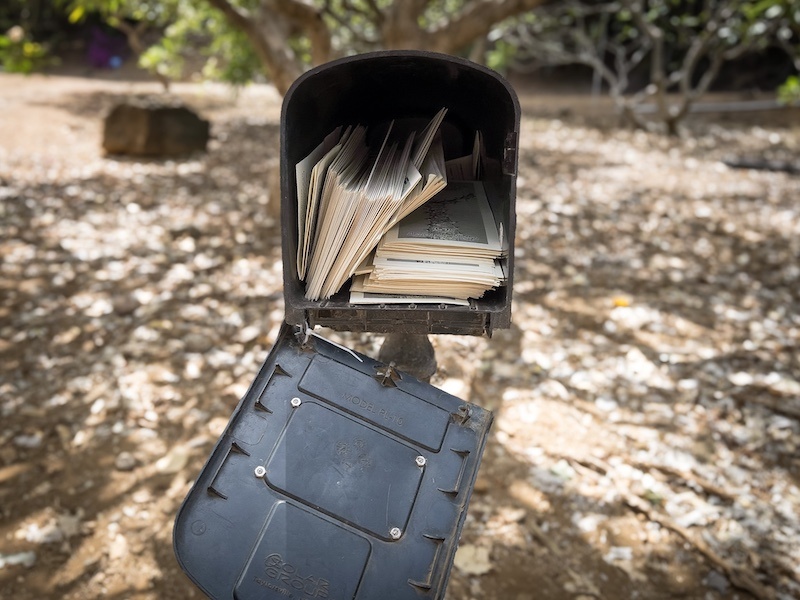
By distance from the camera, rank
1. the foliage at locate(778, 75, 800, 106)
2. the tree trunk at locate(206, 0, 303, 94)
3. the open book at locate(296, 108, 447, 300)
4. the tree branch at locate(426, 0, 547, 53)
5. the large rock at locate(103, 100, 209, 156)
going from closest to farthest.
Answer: the open book at locate(296, 108, 447, 300), the tree branch at locate(426, 0, 547, 53), the tree trunk at locate(206, 0, 303, 94), the large rock at locate(103, 100, 209, 156), the foliage at locate(778, 75, 800, 106)

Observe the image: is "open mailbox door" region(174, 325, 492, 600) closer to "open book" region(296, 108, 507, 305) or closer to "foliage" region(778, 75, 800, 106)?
"open book" region(296, 108, 507, 305)

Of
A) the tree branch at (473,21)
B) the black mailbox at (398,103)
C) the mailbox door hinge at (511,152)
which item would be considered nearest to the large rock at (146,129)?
the tree branch at (473,21)

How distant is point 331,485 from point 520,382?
235cm

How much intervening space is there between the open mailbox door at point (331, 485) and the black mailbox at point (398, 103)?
0.12 metres

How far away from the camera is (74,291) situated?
4.50m

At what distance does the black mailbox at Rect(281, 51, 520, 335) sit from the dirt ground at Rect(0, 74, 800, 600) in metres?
0.77

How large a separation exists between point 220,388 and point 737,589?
2.46 m

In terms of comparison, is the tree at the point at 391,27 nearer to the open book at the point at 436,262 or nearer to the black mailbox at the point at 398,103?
the black mailbox at the point at 398,103

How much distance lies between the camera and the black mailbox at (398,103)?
4.69 ft

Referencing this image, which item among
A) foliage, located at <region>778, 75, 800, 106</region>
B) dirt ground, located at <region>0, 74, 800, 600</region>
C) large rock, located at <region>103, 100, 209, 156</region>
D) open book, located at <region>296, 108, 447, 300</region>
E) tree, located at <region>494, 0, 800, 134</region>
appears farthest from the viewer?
tree, located at <region>494, 0, 800, 134</region>

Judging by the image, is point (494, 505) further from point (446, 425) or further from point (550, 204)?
point (550, 204)

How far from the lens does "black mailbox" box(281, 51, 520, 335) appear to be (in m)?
1.43

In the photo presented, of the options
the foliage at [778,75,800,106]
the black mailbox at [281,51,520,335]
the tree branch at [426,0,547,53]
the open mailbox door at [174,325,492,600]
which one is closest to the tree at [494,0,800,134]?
the foliage at [778,75,800,106]

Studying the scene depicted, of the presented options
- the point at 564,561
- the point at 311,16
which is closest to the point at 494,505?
the point at 564,561
